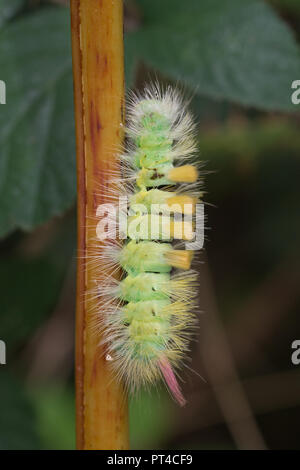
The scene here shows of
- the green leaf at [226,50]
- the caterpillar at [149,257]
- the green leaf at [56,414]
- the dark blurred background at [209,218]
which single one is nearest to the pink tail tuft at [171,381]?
the caterpillar at [149,257]

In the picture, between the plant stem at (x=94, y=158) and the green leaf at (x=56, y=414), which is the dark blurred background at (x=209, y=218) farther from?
the plant stem at (x=94, y=158)

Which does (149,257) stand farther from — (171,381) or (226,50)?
(226,50)

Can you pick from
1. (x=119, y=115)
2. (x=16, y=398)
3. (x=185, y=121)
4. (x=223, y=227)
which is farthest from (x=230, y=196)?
(x=119, y=115)

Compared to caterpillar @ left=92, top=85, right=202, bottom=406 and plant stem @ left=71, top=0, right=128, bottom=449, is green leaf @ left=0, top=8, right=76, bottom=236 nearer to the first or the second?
caterpillar @ left=92, top=85, right=202, bottom=406

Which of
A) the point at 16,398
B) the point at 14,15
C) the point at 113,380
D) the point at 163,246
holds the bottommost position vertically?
the point at 16,398

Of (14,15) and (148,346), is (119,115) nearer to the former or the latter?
(148,346)

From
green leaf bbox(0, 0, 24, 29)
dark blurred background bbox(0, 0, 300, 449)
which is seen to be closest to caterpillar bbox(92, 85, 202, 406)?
dark blurred background bbox(0, 0, 300, 449)
